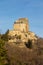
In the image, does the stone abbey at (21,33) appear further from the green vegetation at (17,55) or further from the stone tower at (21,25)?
the green vegetation at (17,55)

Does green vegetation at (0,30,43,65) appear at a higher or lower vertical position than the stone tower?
lower

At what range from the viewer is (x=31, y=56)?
5397 centimetres

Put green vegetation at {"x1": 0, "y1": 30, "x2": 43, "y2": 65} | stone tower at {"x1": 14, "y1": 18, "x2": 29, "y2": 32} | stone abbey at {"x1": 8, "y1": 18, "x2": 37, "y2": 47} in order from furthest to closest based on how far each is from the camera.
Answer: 1. stone tower at {"x1": 14, "y1": 18, "x2": 29, "y2": 32}
2. stone abbey at {"x1": 8, "y1": 18, "x2": 37, "y2": 47}
3. green vegetation at {"x1": 0, "y1": 30, "x2": 43, "y2": 65}

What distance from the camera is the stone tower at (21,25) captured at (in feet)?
305

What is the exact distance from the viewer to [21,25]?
315 ft

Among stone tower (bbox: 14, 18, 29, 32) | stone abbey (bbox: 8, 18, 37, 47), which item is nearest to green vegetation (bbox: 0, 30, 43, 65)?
stone abbey (bbox: 8, 18, 37, 47)

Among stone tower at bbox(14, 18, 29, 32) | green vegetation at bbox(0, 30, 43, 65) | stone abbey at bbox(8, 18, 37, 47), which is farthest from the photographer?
stone tower at bbox(14, 18, 29, 32)

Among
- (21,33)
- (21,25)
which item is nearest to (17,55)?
(21,33)

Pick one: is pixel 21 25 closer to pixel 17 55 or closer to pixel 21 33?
pixel 21 33

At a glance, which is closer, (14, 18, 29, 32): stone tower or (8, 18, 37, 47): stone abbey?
(8, 18, 37, 47): stone abbey

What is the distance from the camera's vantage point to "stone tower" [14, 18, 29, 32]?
93.1 meters

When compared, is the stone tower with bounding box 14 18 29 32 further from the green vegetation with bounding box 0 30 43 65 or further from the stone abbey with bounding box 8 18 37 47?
the green vegetation with bounding box 0 30 43 65

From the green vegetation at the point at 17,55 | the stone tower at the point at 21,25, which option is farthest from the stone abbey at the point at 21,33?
the green vegetation at the point at 17,55

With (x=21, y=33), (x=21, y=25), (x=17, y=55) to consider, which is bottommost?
(x=17, y=55)
